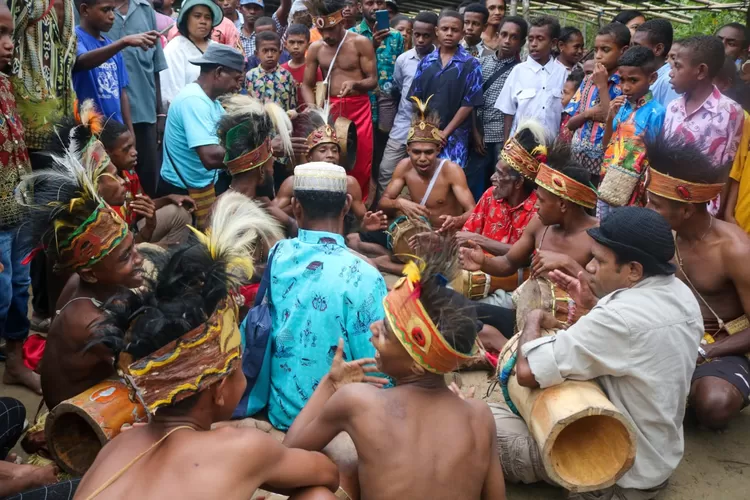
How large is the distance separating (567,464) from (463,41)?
6816 mm

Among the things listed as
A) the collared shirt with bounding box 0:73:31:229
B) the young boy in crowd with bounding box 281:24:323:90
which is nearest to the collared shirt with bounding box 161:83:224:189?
the collared shirt with bounding box 0:73:31:229

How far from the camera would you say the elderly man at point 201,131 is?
19.1 ft

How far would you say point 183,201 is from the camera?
18.6ft

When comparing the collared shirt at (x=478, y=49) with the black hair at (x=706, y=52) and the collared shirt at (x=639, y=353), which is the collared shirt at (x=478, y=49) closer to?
the black hair at (x=706, y=52)

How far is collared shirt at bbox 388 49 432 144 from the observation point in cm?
836

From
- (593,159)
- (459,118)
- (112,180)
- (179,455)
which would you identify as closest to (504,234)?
(593,159)

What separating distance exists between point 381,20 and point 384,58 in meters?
0.46

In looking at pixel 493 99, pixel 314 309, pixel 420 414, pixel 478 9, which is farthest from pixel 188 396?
pixel 478 9

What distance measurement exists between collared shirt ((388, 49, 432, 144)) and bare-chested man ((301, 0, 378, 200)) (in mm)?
354

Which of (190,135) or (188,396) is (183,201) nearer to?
(190,135)

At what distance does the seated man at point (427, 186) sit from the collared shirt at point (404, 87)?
1.19 metres

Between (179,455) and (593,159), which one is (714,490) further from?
(593,159)

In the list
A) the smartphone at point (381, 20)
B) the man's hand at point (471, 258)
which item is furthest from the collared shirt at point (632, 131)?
the smartphone at point (381, 20)

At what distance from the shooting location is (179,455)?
221 centimetres
